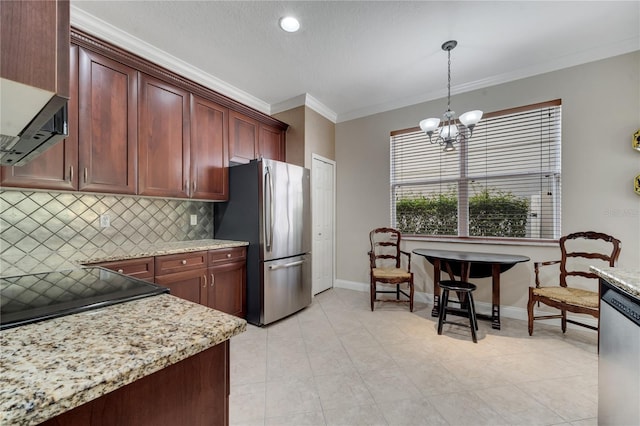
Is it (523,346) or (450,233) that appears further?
(450,233)

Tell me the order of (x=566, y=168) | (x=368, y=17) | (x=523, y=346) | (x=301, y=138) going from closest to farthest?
(x=368, y=17)
(x=523, y=346)
(x=566, y=168)
(x=301, y=138)

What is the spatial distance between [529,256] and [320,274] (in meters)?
2.63

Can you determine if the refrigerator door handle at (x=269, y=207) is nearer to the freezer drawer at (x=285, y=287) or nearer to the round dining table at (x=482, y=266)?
the freezer drawer at (x=285, y=287)

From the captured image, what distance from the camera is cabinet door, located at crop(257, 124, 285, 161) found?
11.7ft

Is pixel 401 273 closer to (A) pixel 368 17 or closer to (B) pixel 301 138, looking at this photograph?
(B) pixel 301 138

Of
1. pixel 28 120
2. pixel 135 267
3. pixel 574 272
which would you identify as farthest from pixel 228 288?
pixel 574 272

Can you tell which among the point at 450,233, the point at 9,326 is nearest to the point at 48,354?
the point at 9,326

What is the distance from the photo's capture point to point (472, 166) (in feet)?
11.1

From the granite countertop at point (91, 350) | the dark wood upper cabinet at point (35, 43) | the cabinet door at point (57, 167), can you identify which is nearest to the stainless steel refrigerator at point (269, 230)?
the cabinet door at point (57, 167)

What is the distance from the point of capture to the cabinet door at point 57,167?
5.88 feet

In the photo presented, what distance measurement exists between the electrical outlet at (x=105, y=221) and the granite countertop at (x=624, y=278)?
11.2 feet

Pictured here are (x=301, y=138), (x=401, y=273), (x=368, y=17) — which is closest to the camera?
(x=368, y=17)

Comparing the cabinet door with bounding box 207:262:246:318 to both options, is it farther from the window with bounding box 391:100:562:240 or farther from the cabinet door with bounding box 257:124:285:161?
the window with bounding box 391:100:562:240

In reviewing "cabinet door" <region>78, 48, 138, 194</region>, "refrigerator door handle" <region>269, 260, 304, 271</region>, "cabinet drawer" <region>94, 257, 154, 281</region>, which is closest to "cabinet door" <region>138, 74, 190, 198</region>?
"cabinet door" <region>78, 48, 138, 194</region>
